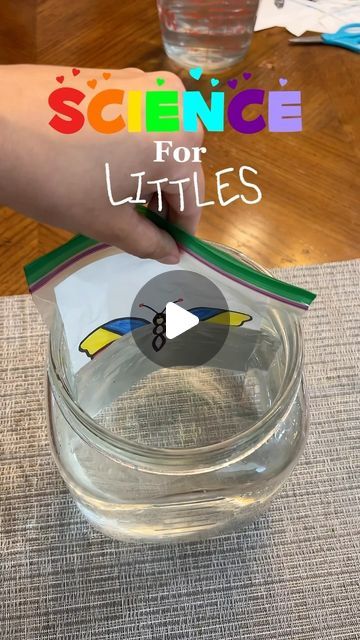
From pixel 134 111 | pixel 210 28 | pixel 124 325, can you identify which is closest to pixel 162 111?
pixel 134 111

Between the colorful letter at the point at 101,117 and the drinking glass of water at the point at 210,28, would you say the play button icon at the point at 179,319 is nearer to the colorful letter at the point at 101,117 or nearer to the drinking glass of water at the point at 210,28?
the colorful letter at the point at 101,117

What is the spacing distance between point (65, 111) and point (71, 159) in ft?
0.06

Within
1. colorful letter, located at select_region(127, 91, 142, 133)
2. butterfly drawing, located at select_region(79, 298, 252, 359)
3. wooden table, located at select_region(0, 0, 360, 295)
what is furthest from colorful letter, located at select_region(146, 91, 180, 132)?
wooden table, located at select_region(0, 0, 360, 295)

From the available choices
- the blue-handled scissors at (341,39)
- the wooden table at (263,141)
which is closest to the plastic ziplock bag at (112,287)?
the wooden table at (263,141)

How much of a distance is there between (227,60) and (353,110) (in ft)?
0.38

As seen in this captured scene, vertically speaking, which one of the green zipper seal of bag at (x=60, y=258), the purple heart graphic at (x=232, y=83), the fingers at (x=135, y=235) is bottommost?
the purple heart graphic at (x=232, y=83)

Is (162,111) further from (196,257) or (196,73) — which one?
(196,73)

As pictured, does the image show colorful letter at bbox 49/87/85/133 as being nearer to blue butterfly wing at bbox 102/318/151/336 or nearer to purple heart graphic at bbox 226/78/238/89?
blue butterfly wing at bbox 102/318/151/336

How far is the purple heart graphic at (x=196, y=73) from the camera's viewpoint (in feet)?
1.74

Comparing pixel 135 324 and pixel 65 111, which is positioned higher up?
pixel 65 111

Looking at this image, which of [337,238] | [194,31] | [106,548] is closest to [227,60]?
[194,31]

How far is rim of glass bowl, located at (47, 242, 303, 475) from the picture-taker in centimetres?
27

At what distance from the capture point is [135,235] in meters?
0.25

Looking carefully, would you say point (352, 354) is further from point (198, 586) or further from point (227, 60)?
point (227, 60)
